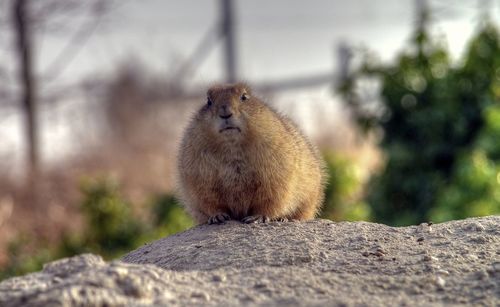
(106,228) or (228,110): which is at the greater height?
(228,110)

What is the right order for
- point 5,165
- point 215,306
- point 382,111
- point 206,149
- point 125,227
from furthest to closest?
point 5,165
point 382,111
point 125,227
point 206,149
point 215,306

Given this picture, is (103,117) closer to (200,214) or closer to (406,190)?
(406,190)

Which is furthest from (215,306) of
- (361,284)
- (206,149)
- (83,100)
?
(83,100)

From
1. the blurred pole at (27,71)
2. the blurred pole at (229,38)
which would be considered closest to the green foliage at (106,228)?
the blurred pole at (27,71)

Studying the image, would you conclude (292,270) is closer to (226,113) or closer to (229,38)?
(226,113)

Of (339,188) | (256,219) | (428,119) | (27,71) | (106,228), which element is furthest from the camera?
(27,71)

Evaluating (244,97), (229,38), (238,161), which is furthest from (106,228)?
(229,38)
